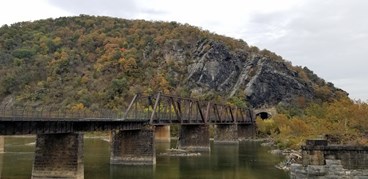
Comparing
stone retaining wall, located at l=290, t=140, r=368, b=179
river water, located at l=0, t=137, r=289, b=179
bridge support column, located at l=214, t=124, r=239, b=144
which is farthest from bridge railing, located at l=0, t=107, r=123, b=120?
bridge support column, located at l=214, t=124, r=239, b=144

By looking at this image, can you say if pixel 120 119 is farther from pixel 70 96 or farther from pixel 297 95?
pixel 297 95

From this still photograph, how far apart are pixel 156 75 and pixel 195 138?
8102 centimetres

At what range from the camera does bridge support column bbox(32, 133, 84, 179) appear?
44.7 metres

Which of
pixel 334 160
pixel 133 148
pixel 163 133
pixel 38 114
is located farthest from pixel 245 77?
pixel 334 160

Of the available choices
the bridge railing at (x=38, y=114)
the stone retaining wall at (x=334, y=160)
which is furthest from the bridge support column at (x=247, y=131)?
the stone retaining wall at (x=334, y=160)

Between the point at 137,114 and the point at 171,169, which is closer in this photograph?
the point at 171,169

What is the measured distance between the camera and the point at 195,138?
91250mm

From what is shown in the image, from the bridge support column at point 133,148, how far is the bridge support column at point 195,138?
27.5 meters

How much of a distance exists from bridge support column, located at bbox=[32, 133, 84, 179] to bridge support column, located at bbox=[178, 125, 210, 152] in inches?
1766

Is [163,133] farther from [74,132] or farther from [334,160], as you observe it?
[334,160]

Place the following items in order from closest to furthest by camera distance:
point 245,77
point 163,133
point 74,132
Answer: point 74,132 → point 163,133 → point 245,77

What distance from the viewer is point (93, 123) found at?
50625mm

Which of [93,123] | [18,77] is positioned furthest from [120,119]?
[18,77]

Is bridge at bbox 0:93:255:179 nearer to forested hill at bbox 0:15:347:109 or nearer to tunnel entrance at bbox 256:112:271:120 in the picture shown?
forested hill at bbox 0:15:347:109
